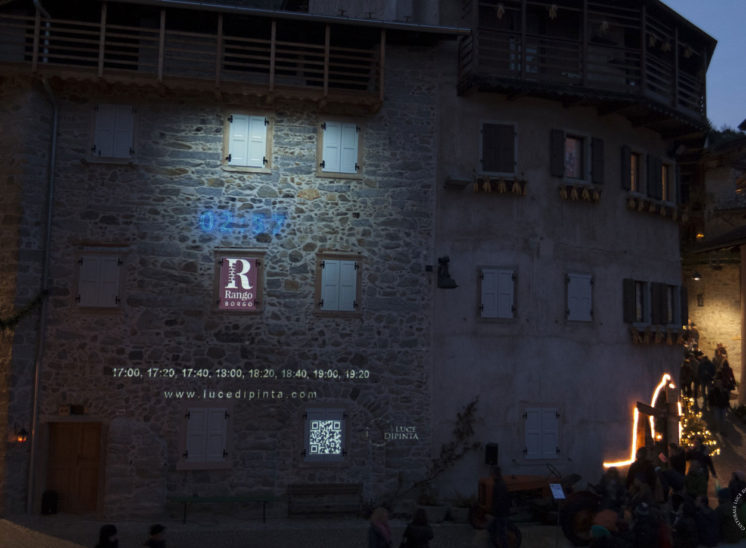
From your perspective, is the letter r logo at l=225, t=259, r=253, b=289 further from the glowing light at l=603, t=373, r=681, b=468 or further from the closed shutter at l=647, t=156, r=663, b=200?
the closed shutter at l=647, t=156, r=663, b=200

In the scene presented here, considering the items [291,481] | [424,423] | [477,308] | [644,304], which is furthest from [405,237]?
[644,304]

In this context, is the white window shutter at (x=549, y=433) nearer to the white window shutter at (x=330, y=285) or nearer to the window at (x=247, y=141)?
the white window shutter at (x=330, y=285)

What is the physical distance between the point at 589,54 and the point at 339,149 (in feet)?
21.5

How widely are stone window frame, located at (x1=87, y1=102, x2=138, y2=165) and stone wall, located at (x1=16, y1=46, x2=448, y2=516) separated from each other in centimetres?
11

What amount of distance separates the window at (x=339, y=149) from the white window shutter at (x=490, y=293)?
374cm

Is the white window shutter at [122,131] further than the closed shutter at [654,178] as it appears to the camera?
No

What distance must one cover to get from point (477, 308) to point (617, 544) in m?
6.63

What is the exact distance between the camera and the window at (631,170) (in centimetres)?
1675

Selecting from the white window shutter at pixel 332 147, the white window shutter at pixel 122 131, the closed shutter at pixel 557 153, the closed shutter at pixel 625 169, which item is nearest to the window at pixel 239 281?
the white window shutter at pixel 332 147

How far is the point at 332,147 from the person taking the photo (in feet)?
47.3

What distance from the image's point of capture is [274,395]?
1378 centimetres

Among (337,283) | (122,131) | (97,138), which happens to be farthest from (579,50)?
(97,138)

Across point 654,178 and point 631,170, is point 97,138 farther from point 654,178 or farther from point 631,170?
point 654,178

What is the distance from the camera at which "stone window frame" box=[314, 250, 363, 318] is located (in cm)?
1408
